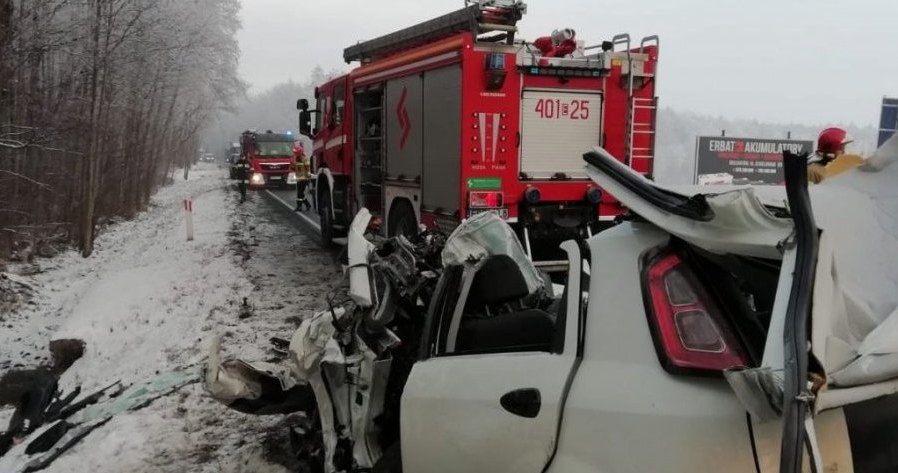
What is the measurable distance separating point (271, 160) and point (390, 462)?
1246 inches

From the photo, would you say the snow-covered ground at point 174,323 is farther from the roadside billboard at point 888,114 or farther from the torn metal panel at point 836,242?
the roadside billboard at point 888,114

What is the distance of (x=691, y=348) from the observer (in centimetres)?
194

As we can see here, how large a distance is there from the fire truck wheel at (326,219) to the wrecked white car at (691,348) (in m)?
9.78

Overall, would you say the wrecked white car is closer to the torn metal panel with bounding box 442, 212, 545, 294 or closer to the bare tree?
the torn metal panel with bounding box 442, 212, 545, 294

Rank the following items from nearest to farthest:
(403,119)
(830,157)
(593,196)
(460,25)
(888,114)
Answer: (830,157), (460,25), (593,196), (403,119), (888,114)

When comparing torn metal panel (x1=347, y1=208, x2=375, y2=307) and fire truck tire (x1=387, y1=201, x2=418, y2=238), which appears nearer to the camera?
torn metal panel (x1=347, y1=208, x2=375, y2=307)

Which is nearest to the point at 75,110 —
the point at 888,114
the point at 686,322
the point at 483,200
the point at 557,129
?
the point at 483,200

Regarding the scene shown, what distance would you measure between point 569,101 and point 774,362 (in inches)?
284

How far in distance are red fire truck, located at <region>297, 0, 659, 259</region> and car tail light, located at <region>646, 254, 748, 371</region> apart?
239 inches

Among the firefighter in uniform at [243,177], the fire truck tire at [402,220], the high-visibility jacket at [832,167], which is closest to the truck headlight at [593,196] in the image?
→ the fire truck tire at [402,220]

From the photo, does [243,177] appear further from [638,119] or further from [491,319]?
[491,319]

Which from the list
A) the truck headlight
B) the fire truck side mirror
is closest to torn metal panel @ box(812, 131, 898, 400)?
the truck headlight

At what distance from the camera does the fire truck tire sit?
9.61 metres

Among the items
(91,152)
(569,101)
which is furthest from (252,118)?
(569,101)
